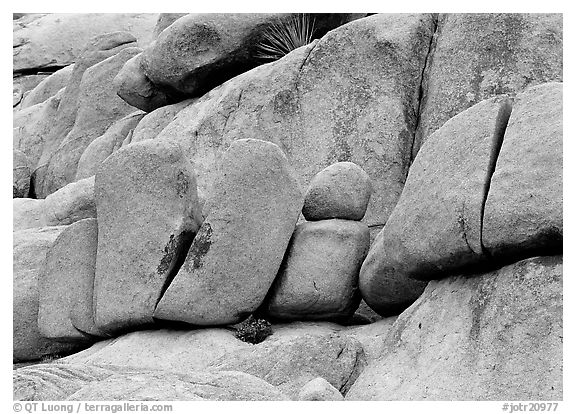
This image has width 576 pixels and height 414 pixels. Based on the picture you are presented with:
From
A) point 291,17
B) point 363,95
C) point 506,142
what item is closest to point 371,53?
point 363,95

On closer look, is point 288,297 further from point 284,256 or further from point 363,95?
point 363,95

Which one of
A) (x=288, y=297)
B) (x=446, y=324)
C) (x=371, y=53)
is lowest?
(x=288, y=297)

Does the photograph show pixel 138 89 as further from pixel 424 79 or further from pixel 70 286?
pixel 70 286

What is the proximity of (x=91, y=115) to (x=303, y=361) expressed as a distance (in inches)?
574

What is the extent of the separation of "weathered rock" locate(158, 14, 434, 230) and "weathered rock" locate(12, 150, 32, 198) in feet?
24.9

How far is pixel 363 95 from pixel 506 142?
6.55 metres

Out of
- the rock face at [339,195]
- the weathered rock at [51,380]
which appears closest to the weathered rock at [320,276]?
the rock face at [339,195]

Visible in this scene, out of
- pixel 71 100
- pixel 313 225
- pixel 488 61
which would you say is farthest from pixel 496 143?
pixel 71 100

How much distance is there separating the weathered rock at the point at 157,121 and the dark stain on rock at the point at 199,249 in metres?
7.13

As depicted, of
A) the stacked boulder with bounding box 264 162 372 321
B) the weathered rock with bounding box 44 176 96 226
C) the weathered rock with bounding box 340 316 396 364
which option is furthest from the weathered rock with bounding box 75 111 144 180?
the weathered rock with bounding box 340 316 396 364

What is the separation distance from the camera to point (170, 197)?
17.0m

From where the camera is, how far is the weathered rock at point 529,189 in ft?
42.5

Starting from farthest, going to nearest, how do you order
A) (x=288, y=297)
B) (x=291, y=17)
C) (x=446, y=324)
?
1. (x=291, y=17)
2. (x=288, y=297)
3. (x=446, y=324)

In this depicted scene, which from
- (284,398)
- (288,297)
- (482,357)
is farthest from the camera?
(288,297)
